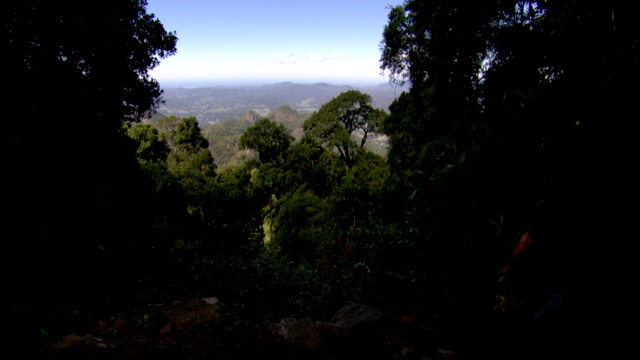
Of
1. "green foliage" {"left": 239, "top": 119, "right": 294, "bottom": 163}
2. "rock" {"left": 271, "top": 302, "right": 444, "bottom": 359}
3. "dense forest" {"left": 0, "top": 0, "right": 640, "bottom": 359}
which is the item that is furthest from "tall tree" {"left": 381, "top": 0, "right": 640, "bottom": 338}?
"green foliage" {"left": 239, "top": 119, "right": 294, "bottom": 163}

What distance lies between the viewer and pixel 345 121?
29.2 m

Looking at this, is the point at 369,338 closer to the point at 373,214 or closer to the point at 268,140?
the point at 373,214

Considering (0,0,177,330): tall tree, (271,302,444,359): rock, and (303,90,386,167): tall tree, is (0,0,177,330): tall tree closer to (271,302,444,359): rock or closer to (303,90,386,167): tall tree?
(271,302,444,359): rock

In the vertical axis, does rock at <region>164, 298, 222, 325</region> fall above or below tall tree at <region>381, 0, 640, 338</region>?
below

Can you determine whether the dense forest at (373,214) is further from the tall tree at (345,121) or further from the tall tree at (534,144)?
the tall tree at (345,121)

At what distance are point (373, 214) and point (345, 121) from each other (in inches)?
753

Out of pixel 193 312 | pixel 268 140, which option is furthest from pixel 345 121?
pixel 193 312

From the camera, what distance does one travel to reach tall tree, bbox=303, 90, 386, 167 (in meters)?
27.9

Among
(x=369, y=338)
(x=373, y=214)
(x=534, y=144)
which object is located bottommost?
(x=373, y=214)

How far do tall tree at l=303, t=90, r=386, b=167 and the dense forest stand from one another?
16.9 meters

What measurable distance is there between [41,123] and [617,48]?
32.2 ft

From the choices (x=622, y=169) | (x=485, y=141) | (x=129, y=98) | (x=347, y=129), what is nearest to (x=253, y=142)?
(x=347, y=129)

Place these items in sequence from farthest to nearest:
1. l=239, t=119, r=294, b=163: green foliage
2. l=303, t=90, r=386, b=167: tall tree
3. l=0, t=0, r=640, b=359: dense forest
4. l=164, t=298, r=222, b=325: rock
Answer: l=303, t=90, r=386, b=167: tall tree < l=239, t=119, r=294, b=163: green foliage < l=164, t=298, r=222, b=325: rock < l=0, t=0, r=640, b=359: dense forest

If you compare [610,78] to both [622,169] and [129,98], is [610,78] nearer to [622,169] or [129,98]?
[622,169]
